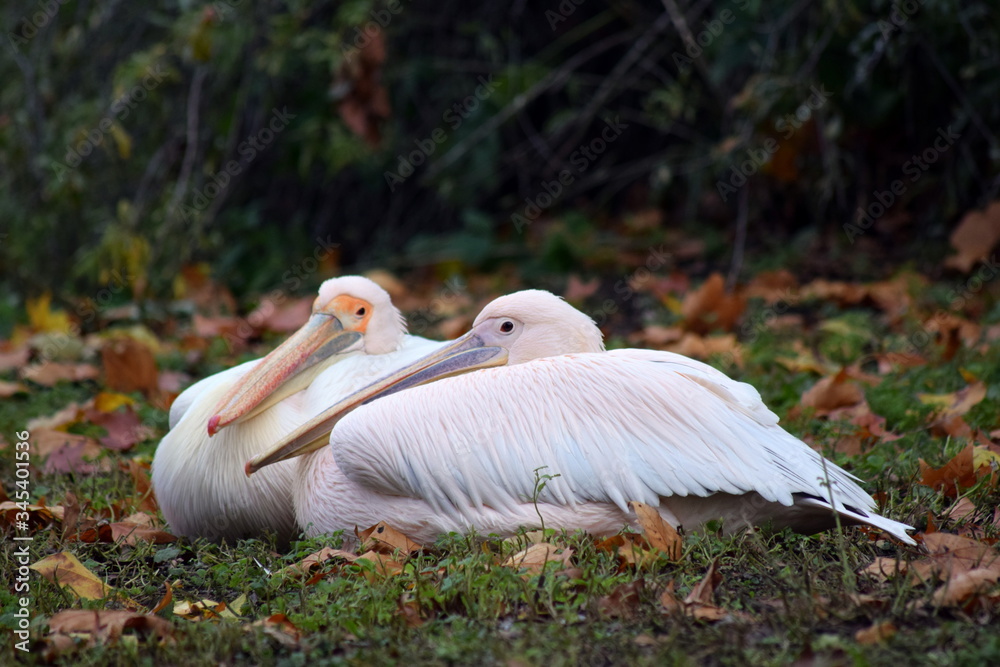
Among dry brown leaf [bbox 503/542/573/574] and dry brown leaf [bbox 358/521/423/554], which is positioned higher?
dry brown leaf [bbox 503/542/573/574]

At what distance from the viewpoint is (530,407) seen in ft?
9.32

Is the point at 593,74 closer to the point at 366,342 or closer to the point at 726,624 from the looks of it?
the point at 366,342

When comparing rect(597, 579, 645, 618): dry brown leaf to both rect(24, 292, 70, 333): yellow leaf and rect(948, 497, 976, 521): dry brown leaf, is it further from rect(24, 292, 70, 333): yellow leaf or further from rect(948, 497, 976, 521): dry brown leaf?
rect(24, 292, 70, 333): yellow leaf

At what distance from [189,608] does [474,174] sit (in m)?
5.07

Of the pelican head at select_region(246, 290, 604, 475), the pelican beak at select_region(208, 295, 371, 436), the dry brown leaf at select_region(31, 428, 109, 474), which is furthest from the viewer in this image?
the dry brown leaf at select_region(31, 428, 109, 474)

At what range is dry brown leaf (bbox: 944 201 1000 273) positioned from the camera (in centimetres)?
557

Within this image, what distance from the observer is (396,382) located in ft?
10.7

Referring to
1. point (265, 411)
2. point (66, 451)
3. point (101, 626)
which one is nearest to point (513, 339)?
point (265, 411)

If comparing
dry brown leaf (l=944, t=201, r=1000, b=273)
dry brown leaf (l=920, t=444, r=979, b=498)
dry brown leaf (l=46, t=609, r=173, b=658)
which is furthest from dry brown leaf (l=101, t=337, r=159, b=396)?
dry brown leaf (l=944, t=201, r=1000, b=273)

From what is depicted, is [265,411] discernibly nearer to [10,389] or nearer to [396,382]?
[396,382]

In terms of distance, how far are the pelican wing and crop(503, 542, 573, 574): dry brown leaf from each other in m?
0.18

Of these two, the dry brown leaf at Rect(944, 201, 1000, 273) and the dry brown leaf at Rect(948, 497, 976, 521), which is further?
the dry brown leaf at Rect(944, 201, 1000, 273)

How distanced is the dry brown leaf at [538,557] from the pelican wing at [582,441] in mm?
177

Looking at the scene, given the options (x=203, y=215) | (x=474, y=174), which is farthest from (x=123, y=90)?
(x=474, y=174)
